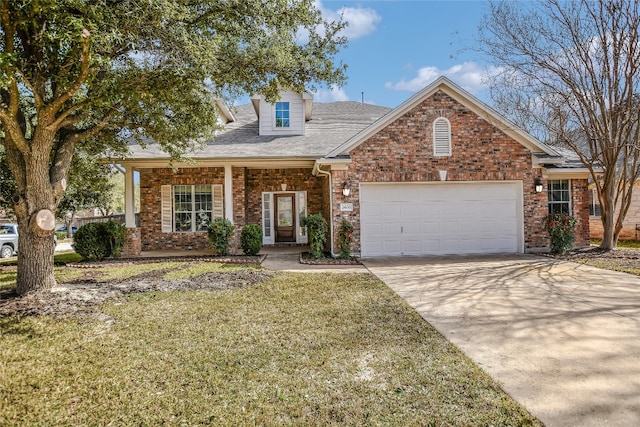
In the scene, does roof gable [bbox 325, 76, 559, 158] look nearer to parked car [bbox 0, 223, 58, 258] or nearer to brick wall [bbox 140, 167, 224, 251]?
brick wall [bbox 140, 167, 224, 251]

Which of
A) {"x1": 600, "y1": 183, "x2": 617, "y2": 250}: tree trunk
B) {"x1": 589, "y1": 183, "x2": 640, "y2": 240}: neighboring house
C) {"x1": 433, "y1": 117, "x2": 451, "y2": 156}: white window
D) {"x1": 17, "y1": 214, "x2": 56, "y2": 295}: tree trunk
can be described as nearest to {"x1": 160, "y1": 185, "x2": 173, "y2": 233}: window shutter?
{"x1": 17, "y1": 214, "x2": 56, "y2": 295}: tree trunk

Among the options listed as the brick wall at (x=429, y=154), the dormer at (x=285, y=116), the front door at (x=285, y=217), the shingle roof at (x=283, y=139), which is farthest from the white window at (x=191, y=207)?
the brick wall at (x=429, y=154)

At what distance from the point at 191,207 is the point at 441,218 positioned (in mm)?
8575

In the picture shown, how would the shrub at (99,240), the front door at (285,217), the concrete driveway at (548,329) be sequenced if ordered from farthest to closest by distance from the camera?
1. the front door at (285,217)
2. the shrub at (99,240)
3. the concrete driveway at (548,329)

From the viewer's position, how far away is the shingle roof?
11.9m

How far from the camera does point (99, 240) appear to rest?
1117cm

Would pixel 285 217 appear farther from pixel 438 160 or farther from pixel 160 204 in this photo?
pixel 438 160

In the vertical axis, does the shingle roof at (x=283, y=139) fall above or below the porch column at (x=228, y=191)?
above

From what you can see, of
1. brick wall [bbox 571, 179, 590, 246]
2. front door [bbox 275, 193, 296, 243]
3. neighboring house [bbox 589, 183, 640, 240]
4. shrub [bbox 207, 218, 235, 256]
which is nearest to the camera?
shrub [bbox 207, 218, 235, 256]

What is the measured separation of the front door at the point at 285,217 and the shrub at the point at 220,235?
3.31 meters

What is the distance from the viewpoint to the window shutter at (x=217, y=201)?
1308 cm

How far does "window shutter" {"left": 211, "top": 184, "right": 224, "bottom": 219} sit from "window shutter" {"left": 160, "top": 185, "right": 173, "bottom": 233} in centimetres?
152

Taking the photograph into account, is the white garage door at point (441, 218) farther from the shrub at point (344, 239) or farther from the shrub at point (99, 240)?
the shrub at point (99, 240)

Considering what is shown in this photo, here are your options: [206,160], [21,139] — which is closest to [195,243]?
Answer: [206,160]
